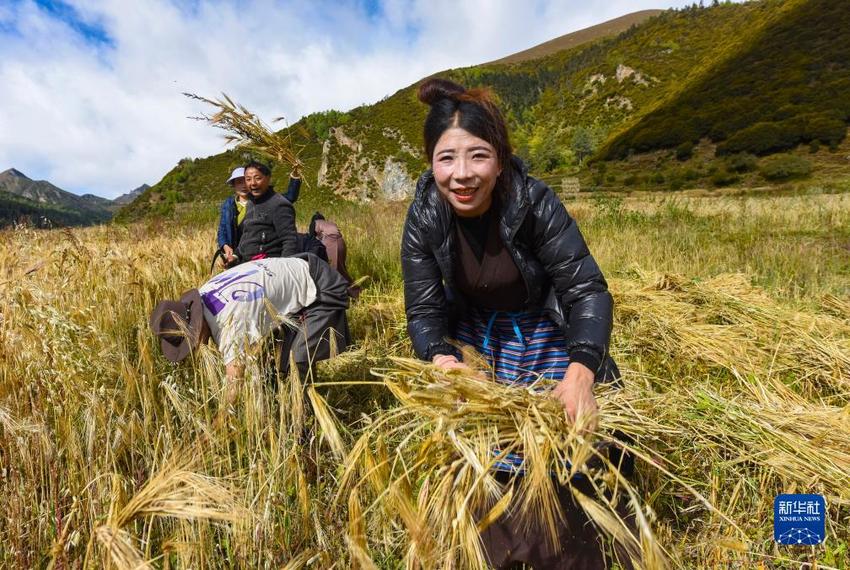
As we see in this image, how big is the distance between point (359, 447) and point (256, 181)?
3074mm

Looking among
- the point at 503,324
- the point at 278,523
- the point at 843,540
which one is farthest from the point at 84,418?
the point at 843,540

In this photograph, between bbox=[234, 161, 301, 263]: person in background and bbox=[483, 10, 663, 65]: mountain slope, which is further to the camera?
bbox=[483, 10, 663, 65]: mountain slope

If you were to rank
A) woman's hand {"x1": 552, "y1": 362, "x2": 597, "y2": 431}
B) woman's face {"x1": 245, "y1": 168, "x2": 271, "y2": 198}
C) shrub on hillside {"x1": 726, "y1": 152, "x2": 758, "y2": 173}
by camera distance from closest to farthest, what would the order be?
woman's hand {"x1": 552, "y1": 362, "x2": 597, "y2": 431} → woman's face {"x1": 245, "y1": 168, "x2": 271, "y2": 198} → shrub on hillside {"x1": 726, "y1": 152, "x2": 758, "y2": 173}

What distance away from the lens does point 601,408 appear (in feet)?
3.74

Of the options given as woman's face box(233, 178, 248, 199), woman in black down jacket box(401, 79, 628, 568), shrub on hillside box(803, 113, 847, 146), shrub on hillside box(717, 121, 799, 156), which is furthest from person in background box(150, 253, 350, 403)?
shrub on hillside box(803, 113, 847, 146)

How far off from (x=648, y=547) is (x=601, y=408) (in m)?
0.45

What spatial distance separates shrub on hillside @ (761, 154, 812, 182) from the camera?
22359 mm

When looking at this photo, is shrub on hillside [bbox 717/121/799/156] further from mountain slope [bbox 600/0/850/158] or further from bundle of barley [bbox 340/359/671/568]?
bundle of barley [bbox 340/359/671/568]

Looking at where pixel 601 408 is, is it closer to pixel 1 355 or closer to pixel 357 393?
pixel 357 393

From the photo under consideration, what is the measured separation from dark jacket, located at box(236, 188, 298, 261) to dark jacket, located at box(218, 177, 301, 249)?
0.28 meters

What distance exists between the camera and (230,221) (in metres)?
3.88

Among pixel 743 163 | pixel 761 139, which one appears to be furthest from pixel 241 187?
pixel 761 139

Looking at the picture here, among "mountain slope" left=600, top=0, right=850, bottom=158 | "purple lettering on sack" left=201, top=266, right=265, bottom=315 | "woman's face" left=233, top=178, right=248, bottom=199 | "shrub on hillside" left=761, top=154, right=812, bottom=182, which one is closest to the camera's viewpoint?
"purple lettering on sack" left=201, top=266, right=265, bottom=315

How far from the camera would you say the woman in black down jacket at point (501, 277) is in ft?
4.30
